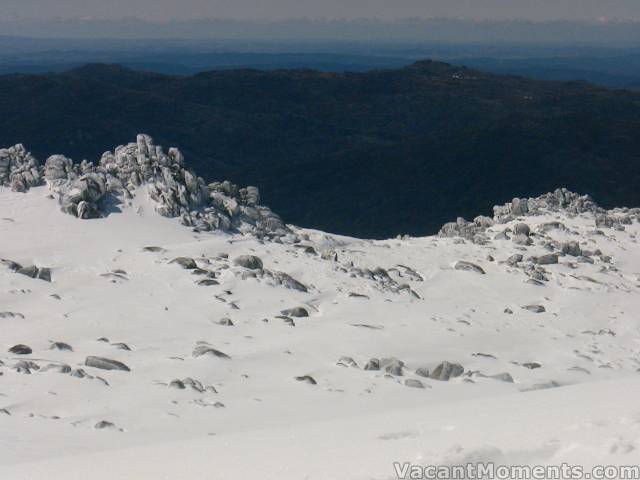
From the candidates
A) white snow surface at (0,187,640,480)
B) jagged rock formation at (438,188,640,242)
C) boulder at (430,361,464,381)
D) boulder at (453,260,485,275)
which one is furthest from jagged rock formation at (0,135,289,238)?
boulder at (430,361,464,381)

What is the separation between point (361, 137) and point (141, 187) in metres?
138

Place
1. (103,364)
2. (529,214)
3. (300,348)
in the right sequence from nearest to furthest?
(103,364)
(300,348)
(529,214)

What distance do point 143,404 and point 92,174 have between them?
571 inches

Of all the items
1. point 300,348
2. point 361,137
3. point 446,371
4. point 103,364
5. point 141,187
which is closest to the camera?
point 103,364

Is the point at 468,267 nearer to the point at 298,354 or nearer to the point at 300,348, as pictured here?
the point at 300,348

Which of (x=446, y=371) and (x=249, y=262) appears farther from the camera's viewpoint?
(x=249, y=262)

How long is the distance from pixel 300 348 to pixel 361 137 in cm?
14732

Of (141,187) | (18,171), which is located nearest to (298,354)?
(141,187)

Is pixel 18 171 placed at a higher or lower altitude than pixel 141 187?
higher

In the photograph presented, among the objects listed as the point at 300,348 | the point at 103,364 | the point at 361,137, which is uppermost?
the point at 103,364

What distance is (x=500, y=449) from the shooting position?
690cm

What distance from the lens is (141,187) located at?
24906 mm

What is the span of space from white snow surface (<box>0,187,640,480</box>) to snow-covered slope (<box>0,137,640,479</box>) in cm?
5

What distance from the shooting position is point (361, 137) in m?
160
